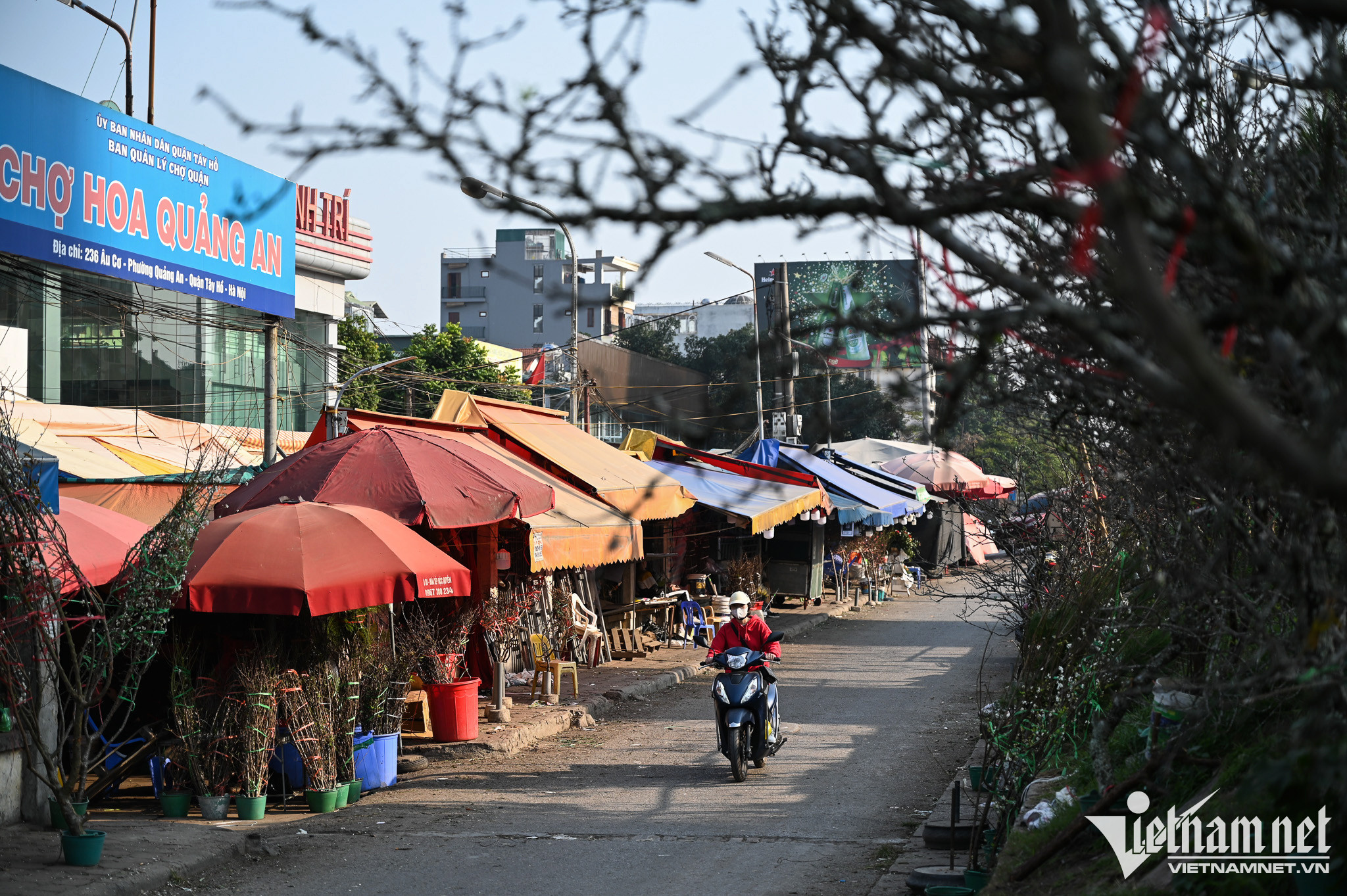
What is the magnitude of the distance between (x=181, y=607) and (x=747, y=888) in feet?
15.6

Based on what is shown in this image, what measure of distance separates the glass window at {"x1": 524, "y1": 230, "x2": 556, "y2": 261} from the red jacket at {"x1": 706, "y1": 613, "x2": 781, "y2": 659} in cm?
6712

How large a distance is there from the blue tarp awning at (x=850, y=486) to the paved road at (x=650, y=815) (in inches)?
484

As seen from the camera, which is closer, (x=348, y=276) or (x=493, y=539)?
(x=493, y=539)

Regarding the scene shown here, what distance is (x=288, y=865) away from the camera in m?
8.01

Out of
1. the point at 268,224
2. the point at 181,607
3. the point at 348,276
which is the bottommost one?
the point at 181,607

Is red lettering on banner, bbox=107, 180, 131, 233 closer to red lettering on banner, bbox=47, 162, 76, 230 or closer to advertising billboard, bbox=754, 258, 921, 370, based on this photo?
red lettering on banner, bbox=47, 162, 76, 230

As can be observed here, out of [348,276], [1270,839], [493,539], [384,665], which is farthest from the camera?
[348,276]

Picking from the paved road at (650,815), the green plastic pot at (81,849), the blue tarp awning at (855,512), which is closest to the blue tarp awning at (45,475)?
the green plastic pot at (81,849)

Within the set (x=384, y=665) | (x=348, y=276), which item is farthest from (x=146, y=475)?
(x=348, y=276)

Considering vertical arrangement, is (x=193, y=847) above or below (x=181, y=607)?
below

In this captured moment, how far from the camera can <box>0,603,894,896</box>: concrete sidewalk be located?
7211mm

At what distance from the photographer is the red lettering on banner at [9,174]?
11547 mm

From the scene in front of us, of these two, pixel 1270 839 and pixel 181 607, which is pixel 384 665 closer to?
pixel 181 607

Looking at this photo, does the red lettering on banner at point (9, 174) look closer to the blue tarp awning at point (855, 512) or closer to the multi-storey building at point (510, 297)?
the blue tarp awning at point (855, 512)
